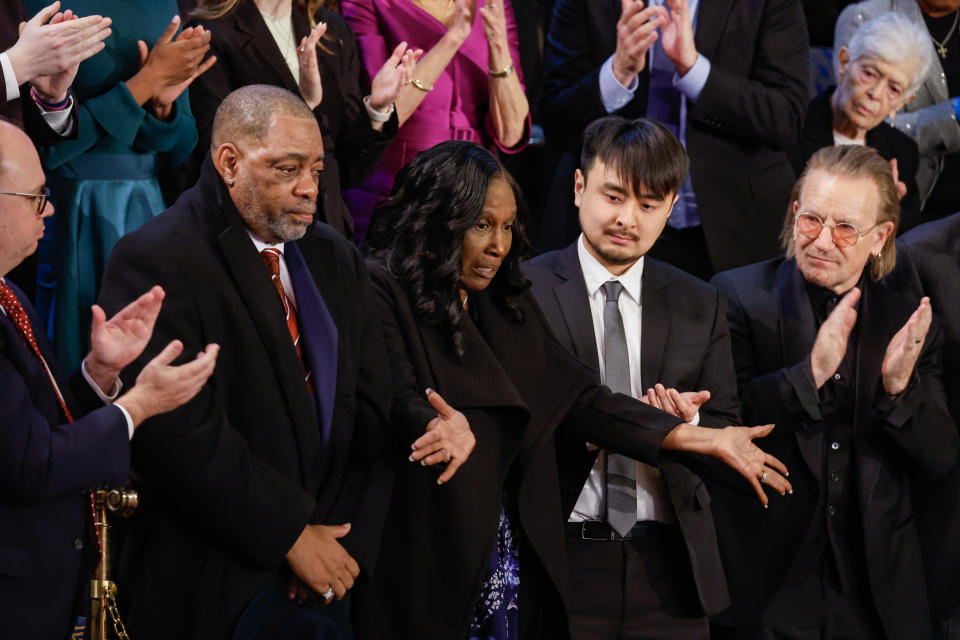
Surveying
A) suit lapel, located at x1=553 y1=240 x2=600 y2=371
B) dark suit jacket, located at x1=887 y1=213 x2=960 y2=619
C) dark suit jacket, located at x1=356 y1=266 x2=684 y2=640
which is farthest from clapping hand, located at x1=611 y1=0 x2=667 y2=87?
dark suit jacket, located at x1=356 y1=266 x2=684 y2=640

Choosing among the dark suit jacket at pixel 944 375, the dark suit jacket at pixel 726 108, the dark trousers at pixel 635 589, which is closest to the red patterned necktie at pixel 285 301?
the dark trousers at pixel 635 589

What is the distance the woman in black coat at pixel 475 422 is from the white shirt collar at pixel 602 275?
268 millimetres

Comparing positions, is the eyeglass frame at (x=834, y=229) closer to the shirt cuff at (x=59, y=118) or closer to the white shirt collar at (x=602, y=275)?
the white shirt collar at (x=602, y=275)

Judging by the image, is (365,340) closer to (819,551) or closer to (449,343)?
(449,343)

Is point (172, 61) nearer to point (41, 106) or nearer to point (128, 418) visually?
point (41, 106)

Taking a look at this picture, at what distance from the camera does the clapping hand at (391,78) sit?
13.7 ft

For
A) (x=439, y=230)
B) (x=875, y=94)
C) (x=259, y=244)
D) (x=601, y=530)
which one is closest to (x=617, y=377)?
(x=601, y=530)

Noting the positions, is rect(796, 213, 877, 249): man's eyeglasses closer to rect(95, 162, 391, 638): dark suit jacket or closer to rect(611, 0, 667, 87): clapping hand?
rect(611, 0, 667, 87): clapping hand

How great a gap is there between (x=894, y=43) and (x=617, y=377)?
2.17 metres

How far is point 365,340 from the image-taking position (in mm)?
3174

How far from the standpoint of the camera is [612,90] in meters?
4.60

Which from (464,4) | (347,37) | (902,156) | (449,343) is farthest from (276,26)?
(902,156)

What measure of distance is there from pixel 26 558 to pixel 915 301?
3.01 meters

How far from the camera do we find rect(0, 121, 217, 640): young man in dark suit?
254 cm
